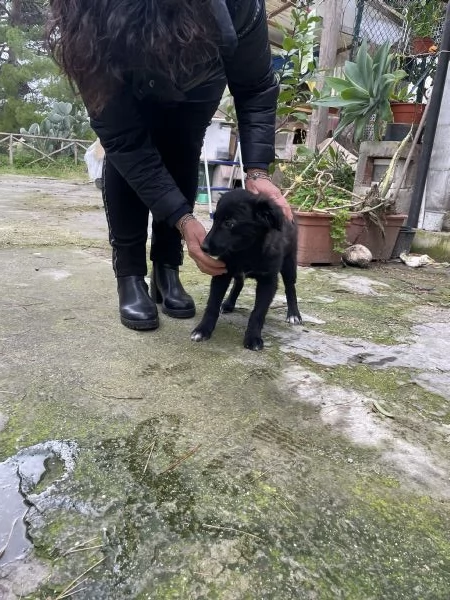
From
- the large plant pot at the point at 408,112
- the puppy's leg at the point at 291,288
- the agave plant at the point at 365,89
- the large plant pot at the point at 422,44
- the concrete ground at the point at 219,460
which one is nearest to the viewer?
the concrete ground at the point at 219,460

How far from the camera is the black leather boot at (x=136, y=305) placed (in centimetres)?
198

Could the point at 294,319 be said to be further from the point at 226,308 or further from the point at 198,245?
the point at 198,245

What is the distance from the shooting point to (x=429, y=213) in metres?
4.22

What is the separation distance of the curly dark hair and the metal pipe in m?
3.10

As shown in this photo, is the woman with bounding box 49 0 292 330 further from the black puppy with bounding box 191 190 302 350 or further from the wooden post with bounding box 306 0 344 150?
the wooden post with bounding box 306 0 344 150

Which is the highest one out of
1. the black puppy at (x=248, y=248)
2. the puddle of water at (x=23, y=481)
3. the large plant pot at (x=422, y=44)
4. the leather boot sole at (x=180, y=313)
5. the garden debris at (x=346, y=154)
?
the large plant pot at (x=422, y=44)

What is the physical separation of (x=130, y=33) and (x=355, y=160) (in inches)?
160

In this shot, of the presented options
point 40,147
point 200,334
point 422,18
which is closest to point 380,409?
point 200,334

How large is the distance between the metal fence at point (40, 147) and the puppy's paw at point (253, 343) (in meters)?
15.2

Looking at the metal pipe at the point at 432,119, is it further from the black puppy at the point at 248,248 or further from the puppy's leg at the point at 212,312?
the puppy's leg at the point at 212,312

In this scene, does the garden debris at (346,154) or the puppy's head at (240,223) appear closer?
the puppy's head at (240,223)

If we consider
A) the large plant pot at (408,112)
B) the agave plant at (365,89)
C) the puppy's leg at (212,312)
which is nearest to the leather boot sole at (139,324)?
the puppy's leg at (212,312)

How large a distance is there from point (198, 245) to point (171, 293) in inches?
20.7

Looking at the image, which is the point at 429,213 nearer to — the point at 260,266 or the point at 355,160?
the point at 355,160
